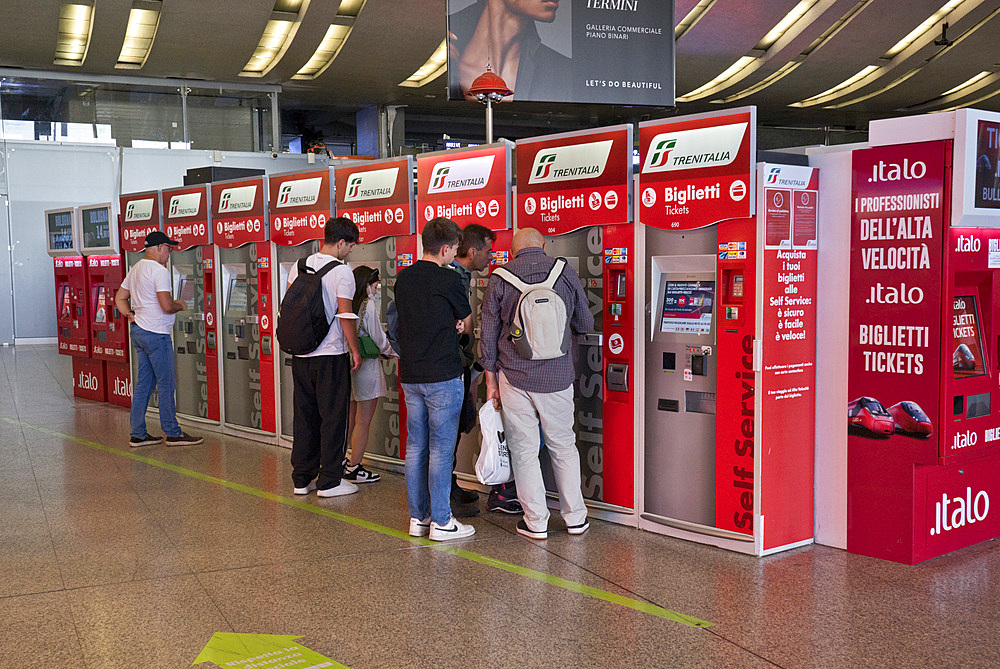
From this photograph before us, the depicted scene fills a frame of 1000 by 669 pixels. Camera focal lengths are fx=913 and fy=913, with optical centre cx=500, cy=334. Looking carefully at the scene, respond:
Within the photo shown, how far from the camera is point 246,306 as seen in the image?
25.2 feet

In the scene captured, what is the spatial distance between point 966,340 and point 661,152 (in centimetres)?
173

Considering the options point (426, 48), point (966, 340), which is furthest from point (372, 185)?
point (426, 48)

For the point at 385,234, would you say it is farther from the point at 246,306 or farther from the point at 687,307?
the point at 687,307

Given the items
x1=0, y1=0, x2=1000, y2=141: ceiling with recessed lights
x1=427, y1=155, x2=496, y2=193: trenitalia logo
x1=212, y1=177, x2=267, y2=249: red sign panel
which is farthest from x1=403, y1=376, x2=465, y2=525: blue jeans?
x1=0, y1=0, x2=1000, y2=141: ceiling with recessed lights

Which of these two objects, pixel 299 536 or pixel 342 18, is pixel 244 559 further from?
pixel 342 18

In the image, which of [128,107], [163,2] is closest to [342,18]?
[163,2]

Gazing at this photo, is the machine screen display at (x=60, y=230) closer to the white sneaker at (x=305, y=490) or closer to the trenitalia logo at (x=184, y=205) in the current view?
the trenitalia logo at (x=184, y=205)

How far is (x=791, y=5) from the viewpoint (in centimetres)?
1494

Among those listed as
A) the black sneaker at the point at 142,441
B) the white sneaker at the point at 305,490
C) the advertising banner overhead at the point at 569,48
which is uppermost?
the advertising banner overhead at the point at 569,48

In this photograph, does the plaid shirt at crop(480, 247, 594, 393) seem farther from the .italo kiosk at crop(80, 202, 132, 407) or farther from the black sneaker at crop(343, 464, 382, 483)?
the .italo kiosk at crop(80, 202, 132, 407)

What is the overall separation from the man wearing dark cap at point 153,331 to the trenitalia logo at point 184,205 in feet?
2.52

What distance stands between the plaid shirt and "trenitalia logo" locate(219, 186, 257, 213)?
347 cm

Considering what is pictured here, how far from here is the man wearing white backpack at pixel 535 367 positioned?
4594mm

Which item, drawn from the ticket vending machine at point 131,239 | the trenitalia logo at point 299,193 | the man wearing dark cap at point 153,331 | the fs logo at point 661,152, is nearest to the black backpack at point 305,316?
the trenitalia logo at point 299,193
